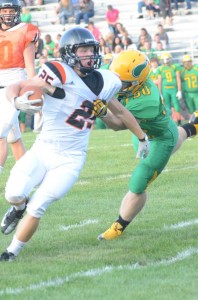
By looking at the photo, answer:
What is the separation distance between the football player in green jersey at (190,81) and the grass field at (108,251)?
9.32 meters

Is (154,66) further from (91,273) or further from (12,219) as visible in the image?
(91,273)

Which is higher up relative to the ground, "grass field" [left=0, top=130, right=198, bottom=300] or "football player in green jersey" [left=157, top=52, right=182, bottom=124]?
"grass field" [left=0, top=130, right=198, bottom=300]

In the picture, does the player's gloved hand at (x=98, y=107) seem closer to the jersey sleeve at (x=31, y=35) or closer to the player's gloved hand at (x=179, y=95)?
the jersey sleeve at (x=31, y=35)

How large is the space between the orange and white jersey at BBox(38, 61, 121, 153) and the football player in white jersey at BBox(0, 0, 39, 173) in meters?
2.64

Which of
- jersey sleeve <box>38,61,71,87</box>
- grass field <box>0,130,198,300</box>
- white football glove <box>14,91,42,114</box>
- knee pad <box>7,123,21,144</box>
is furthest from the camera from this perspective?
knee pad <box>7,123,21,144</box>

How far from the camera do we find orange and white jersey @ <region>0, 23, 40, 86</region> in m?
8.23

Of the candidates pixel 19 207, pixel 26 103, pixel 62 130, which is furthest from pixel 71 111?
pixel 19 207

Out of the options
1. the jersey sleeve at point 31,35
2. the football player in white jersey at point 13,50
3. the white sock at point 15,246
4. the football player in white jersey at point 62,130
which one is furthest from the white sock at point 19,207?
the jersey sleeve at point 31,35

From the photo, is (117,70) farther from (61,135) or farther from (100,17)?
(100,17)

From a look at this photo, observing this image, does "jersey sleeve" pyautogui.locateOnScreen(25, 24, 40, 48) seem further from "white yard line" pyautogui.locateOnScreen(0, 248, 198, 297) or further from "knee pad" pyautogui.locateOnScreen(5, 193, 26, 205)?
"white yard line" pyautogui.locateOnScreen(0, 248, 198, 297)

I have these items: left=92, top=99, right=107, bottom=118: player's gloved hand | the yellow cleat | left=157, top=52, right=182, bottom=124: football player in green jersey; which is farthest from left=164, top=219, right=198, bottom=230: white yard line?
left=157, top=52, right=182, bottom=124: football player in green jersey

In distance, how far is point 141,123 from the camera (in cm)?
640

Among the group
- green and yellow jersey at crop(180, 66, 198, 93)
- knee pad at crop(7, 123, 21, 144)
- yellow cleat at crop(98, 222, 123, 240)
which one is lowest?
green and yellow jersey at crop(180, 66, 198, 93)

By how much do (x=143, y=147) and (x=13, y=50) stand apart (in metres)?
2.73
